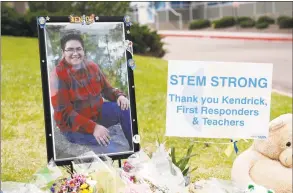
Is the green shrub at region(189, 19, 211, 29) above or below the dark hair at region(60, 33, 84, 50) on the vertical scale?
above

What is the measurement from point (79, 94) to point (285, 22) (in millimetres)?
1963

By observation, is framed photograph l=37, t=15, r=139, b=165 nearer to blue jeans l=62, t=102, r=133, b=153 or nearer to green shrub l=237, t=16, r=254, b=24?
blue jeans l=62, t=102, r=133, b=153

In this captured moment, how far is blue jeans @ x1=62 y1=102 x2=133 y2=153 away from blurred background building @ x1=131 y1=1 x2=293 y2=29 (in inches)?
49.5

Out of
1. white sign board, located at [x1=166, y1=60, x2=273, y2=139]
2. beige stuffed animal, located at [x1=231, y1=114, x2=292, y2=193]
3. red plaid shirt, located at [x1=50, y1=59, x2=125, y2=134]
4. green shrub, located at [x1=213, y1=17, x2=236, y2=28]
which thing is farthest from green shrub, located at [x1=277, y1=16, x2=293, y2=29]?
red plaid shirt, located at [x1=50, y1=59, x2=125, y2=134]

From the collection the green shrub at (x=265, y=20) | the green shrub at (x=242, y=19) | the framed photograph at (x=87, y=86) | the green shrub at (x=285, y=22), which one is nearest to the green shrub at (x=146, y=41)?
the green shrub at (x=242, y=19)

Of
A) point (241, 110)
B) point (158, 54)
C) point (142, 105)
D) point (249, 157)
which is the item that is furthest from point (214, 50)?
point (241, 110)

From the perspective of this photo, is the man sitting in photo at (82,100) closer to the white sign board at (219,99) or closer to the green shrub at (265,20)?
the white sign board at (219,99)

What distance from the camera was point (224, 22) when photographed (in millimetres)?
3473

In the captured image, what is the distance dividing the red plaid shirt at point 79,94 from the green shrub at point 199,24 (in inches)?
54.8

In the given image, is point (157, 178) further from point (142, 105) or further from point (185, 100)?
point (142, 105)

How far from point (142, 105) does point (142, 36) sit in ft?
1.71

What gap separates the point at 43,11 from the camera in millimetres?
3328

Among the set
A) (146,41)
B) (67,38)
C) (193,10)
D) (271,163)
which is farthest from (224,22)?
(67,38)

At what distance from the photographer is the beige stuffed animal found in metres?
2.55
